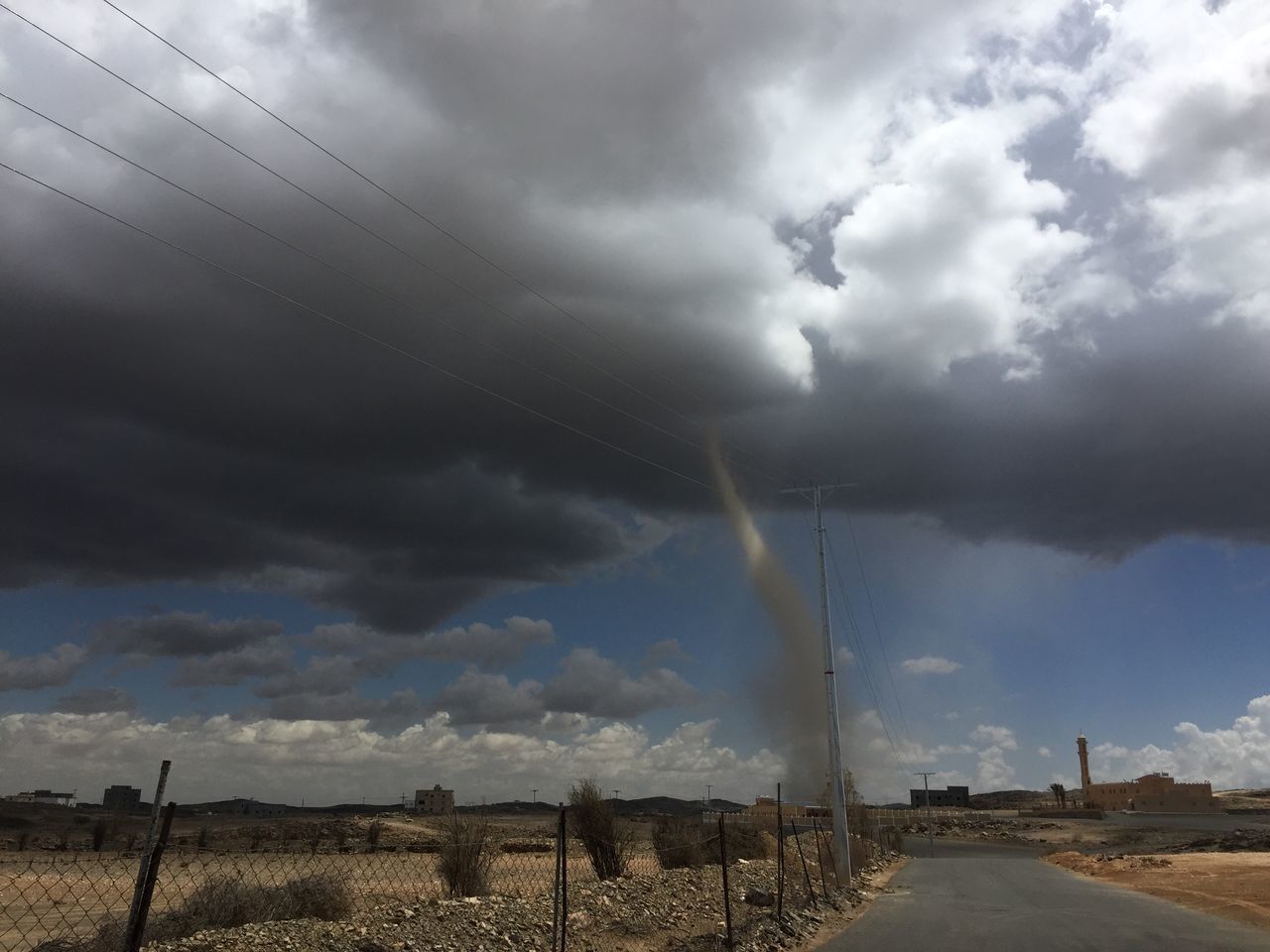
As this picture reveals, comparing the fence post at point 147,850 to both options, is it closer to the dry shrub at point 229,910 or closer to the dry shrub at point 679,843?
the dry shrub at point 229,910

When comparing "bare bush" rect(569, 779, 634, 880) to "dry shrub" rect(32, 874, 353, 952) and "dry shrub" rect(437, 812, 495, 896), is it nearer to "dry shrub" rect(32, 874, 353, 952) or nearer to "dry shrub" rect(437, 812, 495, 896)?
"dry shrub" rect(437, 812, 495, 896)

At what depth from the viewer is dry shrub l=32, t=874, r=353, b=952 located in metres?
14.9

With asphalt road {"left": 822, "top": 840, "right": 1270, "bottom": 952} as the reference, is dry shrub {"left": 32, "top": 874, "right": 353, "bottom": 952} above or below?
above

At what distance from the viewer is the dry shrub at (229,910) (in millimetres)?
14914

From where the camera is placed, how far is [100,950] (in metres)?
14.1

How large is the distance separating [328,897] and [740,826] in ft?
109

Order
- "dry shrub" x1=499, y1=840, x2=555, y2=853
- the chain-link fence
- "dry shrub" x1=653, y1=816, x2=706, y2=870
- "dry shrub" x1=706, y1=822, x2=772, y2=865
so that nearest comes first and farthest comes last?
the chain-link fence, "dry shrub" x1=653, y1=816, x2=706, y2=870, "dry shrub" x1=706, y1=822, x2=772, y2=865, "dry shrub" x1=499, y1=840, x2=555, y2=853

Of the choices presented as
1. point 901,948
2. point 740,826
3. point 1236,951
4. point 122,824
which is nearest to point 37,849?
point 122,824

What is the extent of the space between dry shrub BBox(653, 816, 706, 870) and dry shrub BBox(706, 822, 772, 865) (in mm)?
1463

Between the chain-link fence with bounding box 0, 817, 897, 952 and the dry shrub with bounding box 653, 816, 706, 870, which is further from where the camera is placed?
the dry shrub with bounding box 653, 816, 706, 870

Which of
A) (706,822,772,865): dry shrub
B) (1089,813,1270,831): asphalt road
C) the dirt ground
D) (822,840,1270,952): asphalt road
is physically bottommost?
(822,840,1270,952): asphalt road

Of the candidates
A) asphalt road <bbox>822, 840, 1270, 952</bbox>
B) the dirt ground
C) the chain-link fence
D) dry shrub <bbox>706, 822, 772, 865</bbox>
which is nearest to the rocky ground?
the chain-link fence

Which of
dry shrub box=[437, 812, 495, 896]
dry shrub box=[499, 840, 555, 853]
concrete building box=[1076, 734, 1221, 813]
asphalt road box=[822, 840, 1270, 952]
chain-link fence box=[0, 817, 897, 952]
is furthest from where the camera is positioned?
concrete building box=[1076, 734, 1221, 813]

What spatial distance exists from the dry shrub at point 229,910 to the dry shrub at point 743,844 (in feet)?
75.1
